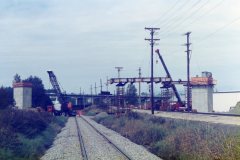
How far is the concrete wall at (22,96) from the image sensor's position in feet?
312

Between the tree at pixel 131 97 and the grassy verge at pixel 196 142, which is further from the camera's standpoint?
the tree at pixel 131 97

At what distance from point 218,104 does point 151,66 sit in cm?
3490

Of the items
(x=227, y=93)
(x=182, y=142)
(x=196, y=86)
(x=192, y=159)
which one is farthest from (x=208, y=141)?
(x=227, y=93)

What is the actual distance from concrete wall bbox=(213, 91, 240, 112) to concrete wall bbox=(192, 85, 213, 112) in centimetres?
1181

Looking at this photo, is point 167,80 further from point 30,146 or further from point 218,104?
point 30,146

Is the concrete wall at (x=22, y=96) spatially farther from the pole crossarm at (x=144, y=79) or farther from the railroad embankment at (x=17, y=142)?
the railroad embankment at (x=17, y=142)

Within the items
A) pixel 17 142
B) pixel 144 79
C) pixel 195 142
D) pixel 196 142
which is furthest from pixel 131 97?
pixel 196 142

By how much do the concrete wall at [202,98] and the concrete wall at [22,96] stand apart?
109ft

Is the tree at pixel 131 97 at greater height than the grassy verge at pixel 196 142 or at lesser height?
greater

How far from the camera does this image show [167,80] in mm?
102812

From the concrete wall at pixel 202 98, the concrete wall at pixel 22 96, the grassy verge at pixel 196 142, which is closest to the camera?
the grassy verge at pixel 196 142

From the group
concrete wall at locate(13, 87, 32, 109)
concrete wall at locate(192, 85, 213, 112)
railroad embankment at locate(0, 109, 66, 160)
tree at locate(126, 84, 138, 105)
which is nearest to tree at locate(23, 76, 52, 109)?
concrete wall at locate(13, 87, 32, 109)

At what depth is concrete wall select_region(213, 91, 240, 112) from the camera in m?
93.5

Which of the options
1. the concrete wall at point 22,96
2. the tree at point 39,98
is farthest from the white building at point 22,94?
the tree at point 39,98
